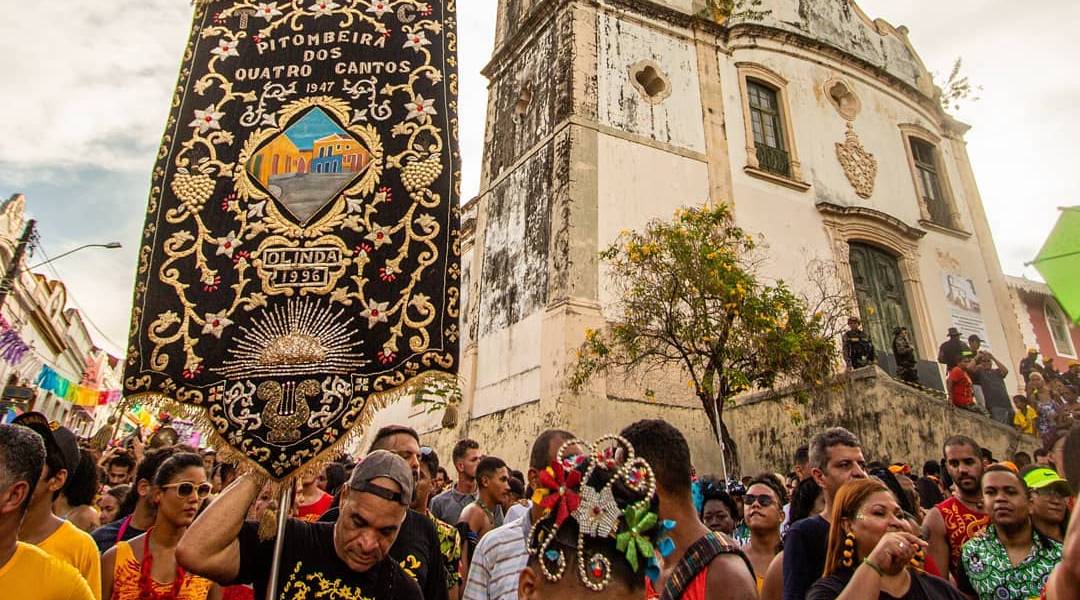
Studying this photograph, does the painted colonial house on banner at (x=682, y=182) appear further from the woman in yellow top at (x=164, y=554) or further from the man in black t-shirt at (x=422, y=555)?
the woman in yellow top at (x=164, y=554)

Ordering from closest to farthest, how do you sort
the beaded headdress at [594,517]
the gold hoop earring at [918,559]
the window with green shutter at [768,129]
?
the beaded headdress at [594,517] < the gold hoop earring at [918,559] < the window with green shutter at [768,129]

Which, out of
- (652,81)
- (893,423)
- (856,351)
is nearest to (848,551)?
(893,423)

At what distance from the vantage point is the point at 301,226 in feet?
10.2

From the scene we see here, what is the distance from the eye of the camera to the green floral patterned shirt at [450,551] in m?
3.74

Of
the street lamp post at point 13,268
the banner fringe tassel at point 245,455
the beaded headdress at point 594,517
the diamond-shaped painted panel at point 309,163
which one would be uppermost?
the street lamp post at point 13,268

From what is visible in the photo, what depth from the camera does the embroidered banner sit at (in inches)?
111

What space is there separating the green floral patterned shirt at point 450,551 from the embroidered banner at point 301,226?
1.28 metres

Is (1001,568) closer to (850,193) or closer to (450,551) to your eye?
(450,551)

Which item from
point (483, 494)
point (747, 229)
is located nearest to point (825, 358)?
point (747, 229)

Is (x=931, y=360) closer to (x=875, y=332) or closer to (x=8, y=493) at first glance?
(x=875, y=332)

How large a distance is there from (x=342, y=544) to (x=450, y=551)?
1.45 metres

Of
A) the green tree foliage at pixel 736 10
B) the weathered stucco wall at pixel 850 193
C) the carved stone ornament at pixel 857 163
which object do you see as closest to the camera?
the weathered stucco wall at pixel 850 193

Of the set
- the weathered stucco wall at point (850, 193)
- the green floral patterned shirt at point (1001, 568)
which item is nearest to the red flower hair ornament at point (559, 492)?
the green floral patterned shirt at point (1001, 568)

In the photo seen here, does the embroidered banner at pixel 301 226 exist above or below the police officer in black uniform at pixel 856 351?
below
